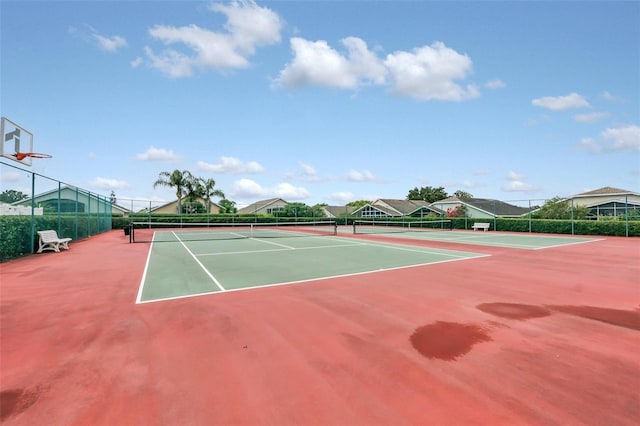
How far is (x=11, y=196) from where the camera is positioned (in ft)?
31.0

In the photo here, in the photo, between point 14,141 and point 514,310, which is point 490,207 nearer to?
point 514,310

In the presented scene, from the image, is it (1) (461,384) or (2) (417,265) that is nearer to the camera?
(1) (461,384)

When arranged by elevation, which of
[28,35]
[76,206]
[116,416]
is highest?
[28,35]

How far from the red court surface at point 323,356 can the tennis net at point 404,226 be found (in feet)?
72.0

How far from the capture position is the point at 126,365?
Answer: 9.96 feet

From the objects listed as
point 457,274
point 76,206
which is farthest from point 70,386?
point 76,206

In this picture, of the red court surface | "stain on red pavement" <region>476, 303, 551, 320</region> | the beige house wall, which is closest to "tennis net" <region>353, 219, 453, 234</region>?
the beige house wall

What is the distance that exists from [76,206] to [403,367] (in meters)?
18.4

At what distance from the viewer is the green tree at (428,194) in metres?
74.4

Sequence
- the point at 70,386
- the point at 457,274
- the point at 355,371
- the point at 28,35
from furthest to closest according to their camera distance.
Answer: the point at 28,35 → the point at 457,274 → the point at 355,371 → the point at 70,386

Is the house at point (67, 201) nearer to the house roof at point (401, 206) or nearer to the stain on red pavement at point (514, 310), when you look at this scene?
the stain on red pavement at point (514, 310)

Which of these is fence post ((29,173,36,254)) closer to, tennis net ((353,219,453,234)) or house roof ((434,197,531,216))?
tennis net ((353,219,453,234))

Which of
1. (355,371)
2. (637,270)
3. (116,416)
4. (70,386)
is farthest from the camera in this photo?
(637,270)

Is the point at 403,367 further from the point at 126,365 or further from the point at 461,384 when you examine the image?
the point at 126,365
